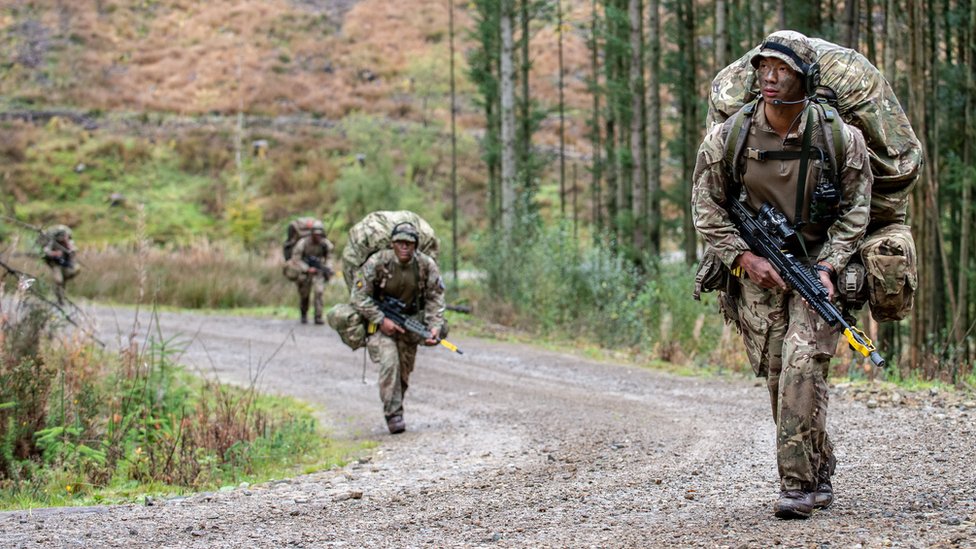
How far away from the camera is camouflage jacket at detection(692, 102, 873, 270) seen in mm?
5219

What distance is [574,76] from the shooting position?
227 feet

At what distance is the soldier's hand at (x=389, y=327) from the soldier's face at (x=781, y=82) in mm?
5686

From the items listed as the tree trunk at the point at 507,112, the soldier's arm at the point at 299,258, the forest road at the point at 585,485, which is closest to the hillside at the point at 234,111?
the tree trunk at the point at 507,112

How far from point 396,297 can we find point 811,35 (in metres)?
11.9

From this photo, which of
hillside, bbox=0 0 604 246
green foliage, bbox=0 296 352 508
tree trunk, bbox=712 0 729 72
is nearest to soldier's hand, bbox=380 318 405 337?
green foliage, bbox=0 296 352 508

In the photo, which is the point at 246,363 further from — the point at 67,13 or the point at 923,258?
the point at 67,13

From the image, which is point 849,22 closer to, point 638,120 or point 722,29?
point 722,29

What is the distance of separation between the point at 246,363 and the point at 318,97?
152ft

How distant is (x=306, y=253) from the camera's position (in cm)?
2105

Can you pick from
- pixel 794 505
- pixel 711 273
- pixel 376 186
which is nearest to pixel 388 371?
pixel 711 273

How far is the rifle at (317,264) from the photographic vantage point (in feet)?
68.2

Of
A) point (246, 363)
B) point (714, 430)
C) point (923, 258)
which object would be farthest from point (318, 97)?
point (714, 430)

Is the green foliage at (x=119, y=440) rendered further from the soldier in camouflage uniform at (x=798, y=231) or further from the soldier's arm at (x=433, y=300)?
the soldier in camouflage uniform at (x=798, y=231)

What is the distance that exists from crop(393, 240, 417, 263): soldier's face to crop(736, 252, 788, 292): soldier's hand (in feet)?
16.2
